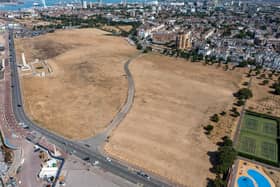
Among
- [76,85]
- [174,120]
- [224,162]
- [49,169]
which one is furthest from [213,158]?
[76,85]

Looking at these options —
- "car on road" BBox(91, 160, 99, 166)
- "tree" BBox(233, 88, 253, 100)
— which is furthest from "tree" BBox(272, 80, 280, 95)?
"car on road" BBox(91, 160, 99, 166)

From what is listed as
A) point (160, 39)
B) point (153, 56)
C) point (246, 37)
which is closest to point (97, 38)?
point (160, 39)

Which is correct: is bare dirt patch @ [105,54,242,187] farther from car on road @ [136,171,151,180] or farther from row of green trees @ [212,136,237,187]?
row of green trees @ [212,136,237,187]

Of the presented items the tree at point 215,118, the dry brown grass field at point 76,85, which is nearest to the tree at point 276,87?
the tree at point 215,118

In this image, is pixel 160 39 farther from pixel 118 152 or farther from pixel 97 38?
pixel 118 152

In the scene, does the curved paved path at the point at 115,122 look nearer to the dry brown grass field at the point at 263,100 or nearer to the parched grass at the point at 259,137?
the parched grass at the point at 259,137

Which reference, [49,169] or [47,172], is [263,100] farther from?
[47,172]
